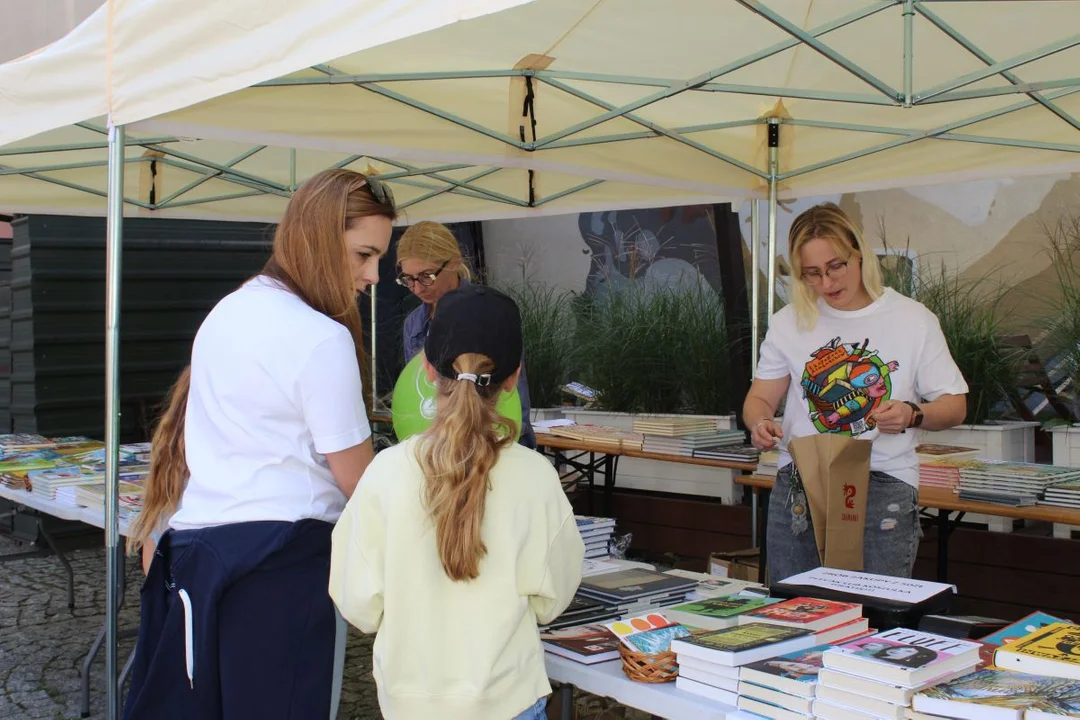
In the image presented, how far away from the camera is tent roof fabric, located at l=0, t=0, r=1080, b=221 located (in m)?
2.66

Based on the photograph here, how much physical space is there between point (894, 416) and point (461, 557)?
144 cm

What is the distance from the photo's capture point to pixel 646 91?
365 centimetres

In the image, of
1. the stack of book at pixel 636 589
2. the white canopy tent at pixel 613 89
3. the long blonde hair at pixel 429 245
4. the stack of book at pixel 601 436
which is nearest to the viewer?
the stack of book at pixel 636 589

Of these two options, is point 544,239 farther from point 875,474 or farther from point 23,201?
point 875,474

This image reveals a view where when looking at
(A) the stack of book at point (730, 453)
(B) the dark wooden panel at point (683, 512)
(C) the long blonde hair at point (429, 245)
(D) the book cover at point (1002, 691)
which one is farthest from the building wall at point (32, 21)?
(D) the book cover at point (1002, 691)

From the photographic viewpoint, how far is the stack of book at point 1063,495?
3674 mm

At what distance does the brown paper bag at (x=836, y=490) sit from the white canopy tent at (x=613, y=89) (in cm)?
102

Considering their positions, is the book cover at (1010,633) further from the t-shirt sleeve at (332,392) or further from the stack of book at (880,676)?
the t-shirt sleeve at (332,392)

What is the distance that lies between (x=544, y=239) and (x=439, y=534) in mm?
7655

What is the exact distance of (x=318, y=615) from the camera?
200 centimetres

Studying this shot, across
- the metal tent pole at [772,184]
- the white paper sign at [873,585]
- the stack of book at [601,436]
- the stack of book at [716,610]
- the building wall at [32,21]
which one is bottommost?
the stack of book at [716,610]

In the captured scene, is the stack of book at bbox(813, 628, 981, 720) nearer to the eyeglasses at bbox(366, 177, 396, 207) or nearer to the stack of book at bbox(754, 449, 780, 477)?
the eyeglasses at bbox(366, 177, 396, 207)

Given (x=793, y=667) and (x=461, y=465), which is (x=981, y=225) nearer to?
(x=793, y=667)

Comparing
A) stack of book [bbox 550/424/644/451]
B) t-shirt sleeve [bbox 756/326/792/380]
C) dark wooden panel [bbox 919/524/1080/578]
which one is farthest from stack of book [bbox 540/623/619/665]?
stack of book [bbox 550/424/644/451]
